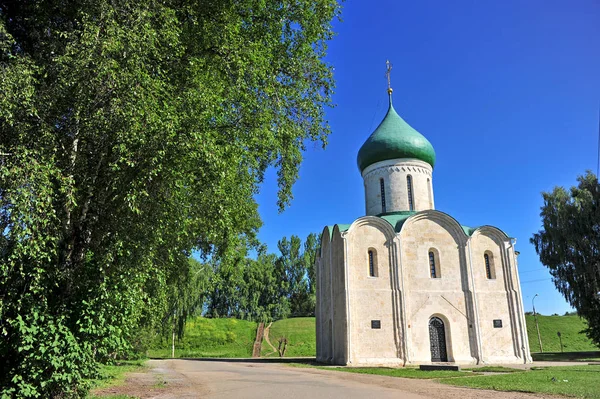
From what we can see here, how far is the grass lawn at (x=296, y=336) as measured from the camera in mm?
35344

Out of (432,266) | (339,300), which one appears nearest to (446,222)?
(432,266)

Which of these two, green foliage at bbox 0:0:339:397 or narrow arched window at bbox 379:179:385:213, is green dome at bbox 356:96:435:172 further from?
green foliage at bbox 0:0:339:397

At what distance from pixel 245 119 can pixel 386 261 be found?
1424 cm

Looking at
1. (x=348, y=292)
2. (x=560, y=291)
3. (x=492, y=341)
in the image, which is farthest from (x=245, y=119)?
(x=560, y=291)

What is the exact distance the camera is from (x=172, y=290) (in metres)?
18.1

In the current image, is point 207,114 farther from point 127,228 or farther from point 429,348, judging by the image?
point 429,348

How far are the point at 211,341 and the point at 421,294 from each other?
23.1 metres

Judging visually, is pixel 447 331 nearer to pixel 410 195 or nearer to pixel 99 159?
pixel 410 195

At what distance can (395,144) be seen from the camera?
24312 millimetres

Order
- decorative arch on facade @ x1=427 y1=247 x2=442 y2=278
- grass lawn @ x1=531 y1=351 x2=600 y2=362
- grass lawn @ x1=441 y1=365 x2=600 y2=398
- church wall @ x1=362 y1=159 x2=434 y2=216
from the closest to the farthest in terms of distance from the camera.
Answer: grass lawn @ x1=441 y1=365 x2=600 y2=398
decorative arch on facade @ x1=427 y1=247 x2=442 y2=278
grass lawn @ x1=531 y1=351 x2=600 y2=362
church wall @ x1=362 y1=159 x2=434 y2=216

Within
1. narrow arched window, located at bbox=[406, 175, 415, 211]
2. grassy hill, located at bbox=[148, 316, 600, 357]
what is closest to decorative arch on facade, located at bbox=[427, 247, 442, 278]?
narrow arched window, located at bbox=[406, 175, 415, 211]

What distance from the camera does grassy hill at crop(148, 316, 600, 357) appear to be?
117 ft

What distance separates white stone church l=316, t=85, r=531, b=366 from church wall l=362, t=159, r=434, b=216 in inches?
31.8

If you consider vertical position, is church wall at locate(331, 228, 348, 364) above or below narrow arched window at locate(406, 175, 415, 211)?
below
